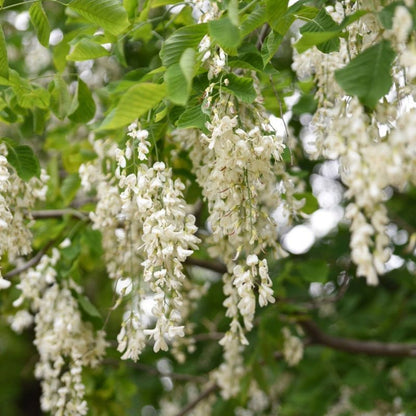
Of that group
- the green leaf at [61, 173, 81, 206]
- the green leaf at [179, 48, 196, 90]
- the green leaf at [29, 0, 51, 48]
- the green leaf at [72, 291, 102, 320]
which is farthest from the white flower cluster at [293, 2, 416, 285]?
the green leaf at [61, 173, 81, 206]

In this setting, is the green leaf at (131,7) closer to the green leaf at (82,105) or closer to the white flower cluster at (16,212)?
the green leaf at (82,105)

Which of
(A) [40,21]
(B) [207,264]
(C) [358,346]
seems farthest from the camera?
(C) [358,346]

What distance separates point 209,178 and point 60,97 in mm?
800

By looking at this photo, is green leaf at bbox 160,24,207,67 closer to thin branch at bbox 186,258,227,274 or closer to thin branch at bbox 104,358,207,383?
thin branch at bbox 186,258,227,274

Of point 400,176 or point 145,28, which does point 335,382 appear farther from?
point 400,176

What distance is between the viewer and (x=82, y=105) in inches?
86.1

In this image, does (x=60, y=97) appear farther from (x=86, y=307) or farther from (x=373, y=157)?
(x=373, y=157)

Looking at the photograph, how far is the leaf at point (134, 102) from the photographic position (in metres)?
1.36

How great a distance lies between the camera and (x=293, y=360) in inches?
126

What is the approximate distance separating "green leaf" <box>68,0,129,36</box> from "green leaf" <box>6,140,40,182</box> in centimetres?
52

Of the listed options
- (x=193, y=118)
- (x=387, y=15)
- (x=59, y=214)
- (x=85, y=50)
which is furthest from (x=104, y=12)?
(x=59, y=214)

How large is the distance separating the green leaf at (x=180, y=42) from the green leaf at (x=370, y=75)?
453mm

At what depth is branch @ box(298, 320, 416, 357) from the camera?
11.6ft

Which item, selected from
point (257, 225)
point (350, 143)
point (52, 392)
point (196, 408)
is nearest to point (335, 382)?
point (196, 408)
